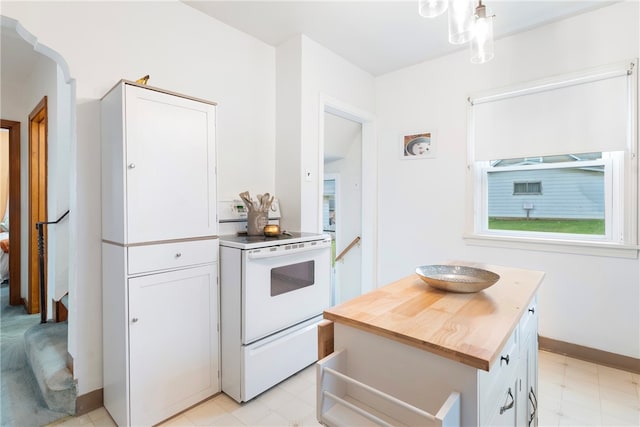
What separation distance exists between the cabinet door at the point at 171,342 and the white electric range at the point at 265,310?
0.11m

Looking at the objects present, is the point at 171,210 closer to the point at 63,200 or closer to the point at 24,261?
the point at 63,200

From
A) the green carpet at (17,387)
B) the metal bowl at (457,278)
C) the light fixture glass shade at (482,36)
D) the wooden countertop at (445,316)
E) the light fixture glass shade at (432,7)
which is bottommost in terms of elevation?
the green carpet at (17,387)

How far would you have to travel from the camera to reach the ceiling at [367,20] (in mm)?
2303

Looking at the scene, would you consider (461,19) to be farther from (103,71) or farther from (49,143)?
(49,143)

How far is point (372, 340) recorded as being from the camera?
3.28 ft

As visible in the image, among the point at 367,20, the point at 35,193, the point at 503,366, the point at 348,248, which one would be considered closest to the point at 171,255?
the point at 503,366

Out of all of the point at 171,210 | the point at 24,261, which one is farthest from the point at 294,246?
the point at 24,261

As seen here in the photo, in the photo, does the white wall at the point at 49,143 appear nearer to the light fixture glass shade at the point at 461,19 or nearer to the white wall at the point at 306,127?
the white wall at the point at 306,127

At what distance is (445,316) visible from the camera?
104 centimetres

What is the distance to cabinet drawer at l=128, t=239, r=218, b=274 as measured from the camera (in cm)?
166

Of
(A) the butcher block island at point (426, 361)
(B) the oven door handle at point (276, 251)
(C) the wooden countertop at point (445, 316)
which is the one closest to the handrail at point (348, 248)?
(B) the oven door handle at point (276, 251)

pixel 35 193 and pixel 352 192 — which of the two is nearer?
pixel 35 193

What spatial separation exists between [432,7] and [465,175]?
195 cm

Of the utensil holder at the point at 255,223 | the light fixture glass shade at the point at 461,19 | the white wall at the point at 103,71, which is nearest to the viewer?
the light fixture glass shade at the point at 461,19
